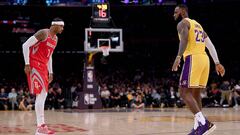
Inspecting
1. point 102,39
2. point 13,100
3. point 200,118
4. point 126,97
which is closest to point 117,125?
point 200,118

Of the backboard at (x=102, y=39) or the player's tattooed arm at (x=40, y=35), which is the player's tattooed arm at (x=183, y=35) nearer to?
the player's tattooed arm at (x=40, y=35)

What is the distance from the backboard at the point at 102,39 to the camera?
54.8 ft

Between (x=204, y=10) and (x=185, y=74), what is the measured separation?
1726cm

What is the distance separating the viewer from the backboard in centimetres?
1670

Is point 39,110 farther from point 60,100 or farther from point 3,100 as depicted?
point 60,100

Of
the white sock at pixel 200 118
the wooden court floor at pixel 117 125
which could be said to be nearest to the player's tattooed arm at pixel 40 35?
the wooden court floor at pixel 117 125

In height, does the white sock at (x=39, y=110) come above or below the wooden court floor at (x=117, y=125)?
above

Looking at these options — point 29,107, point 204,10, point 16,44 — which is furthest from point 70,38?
point 29,107

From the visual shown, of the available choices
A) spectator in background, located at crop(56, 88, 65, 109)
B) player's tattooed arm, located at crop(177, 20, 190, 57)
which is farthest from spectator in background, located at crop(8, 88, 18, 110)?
player's tattooed arm, located at crop(177, 20, 190, 57)

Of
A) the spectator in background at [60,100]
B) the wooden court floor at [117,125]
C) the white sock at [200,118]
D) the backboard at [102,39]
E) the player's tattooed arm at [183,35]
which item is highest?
the backboard at [102,39]

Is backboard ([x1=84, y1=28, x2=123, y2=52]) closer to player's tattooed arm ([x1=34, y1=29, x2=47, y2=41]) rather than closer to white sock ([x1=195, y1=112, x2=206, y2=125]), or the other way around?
player's tattooed arm ([x1=34, y1=29, x2=47, y2=41])

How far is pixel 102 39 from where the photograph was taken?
665 inches

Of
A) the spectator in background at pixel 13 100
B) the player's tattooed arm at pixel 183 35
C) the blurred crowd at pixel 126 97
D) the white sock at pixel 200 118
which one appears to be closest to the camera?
the white sock at pixel 200 118

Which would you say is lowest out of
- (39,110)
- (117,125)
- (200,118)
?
(117,125)
